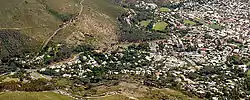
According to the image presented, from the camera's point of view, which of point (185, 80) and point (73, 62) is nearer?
point (185, 80)

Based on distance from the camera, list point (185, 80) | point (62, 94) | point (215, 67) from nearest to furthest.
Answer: point (62, 94) → point (185, 80) → point (215, 67)

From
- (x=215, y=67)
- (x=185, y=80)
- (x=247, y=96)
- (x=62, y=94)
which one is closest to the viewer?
(x=62, y=94)

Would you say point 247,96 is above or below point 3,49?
below

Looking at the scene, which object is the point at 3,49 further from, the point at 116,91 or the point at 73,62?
the point at 116,91

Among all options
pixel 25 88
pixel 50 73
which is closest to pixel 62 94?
pixel 25 88

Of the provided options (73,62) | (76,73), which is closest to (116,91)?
(76,73)

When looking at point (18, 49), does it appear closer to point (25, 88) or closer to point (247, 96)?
point (25, 88)
